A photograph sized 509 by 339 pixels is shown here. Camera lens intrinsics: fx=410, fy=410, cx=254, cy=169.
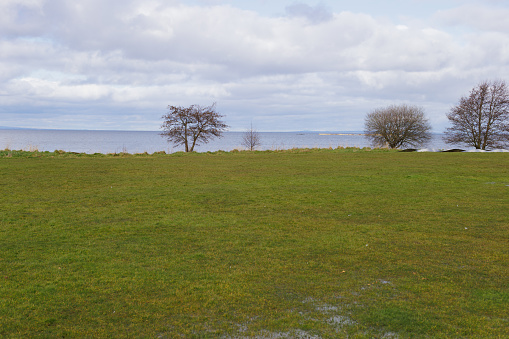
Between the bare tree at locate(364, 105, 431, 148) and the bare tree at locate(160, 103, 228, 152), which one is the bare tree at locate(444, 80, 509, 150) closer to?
the bare tree at locate(364, 105, 431, 148)

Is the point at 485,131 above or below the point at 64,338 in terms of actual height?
above

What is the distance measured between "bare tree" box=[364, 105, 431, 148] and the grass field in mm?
44383

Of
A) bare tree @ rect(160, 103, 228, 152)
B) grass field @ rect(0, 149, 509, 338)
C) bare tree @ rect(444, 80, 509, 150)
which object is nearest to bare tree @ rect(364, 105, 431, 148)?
bare tree @ rect(444, 80, 509, 150)

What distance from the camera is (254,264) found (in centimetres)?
661

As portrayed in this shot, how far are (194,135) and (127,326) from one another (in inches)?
1682

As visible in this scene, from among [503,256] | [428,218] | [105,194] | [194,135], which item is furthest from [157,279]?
[194,135]

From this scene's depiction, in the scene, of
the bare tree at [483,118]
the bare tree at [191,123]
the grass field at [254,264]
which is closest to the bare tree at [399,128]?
the bare tree at [483,118]

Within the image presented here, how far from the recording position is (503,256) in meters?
7.02

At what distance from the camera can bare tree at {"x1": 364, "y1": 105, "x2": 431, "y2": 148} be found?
55781 millimetres

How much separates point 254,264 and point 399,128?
53689 mm

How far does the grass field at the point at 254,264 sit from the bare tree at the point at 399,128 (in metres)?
44.4

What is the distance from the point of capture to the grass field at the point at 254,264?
4637 mm

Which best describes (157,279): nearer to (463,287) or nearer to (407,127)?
(463,287)

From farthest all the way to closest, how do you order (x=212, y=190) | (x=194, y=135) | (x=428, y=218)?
(x=194, y=135)
(x=212, y=190)
(x=428, y=218)
